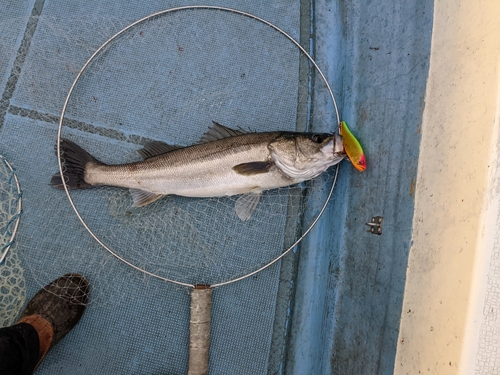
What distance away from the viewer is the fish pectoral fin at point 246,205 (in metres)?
2.85

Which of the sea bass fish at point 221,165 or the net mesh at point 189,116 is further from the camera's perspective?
the net mesh at point 189,116

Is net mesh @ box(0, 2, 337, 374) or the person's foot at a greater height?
net mesh @ box(0, 2, 337, 374)

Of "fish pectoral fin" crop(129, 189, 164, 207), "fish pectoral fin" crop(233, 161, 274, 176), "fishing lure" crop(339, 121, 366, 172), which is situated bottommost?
"fish pectoral fin" crop(129, 189, 164, 207)

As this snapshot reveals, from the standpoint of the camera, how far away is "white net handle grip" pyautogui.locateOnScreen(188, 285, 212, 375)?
2.68 metres

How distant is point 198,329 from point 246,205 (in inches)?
39.0

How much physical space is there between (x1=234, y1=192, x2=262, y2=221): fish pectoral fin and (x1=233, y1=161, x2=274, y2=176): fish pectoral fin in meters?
0.33

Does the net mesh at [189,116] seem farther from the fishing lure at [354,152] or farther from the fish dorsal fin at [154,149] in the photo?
the fishing lure at [354,152]

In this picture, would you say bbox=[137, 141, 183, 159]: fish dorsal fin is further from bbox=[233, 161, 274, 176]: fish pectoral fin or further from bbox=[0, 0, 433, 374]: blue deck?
bbox=[233, 161, 274, 176]: fish pectoral fin

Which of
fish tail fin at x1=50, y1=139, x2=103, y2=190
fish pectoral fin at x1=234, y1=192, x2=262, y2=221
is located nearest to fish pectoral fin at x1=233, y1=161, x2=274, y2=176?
fish pectoral fin at x1=234, y1=192, x2=262, y2=221

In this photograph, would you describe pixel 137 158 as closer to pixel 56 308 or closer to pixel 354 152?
pixel 56 308

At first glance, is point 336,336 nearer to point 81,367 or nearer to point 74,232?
point 81,367

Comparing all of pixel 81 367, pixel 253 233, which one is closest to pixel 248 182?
pixel 253 233

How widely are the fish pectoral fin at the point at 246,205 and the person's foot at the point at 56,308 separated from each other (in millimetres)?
1313

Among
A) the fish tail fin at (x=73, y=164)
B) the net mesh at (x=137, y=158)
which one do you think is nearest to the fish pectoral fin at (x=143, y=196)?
the net mesh at (x=137, y=158)
